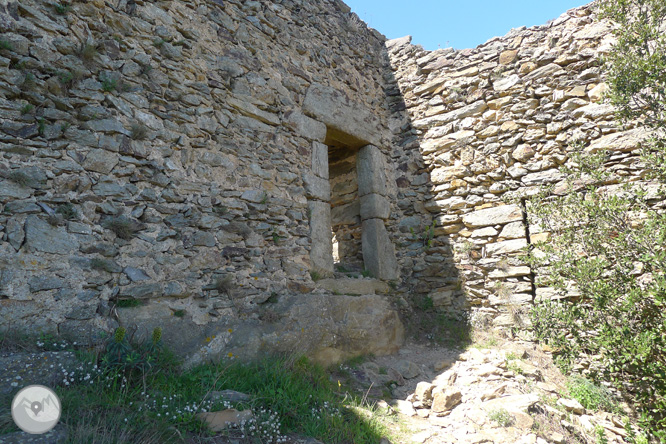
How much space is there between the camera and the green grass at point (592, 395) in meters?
3.45

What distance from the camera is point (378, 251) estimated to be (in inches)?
A: 194

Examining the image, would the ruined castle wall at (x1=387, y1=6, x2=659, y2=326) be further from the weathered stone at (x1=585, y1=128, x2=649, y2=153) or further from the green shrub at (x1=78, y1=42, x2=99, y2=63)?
the green shrub at (x1=78, y1=42, x2=99, y2=63)

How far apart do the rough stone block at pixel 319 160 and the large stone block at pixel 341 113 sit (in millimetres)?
356

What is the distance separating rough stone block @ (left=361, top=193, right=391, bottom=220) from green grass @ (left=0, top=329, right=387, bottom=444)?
2.41 meters

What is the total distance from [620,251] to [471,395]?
1.94 m

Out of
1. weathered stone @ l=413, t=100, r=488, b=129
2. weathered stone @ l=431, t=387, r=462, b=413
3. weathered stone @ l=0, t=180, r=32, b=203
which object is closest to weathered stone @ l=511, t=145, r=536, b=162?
weathered stone @ l=413, t=100, r=488, b=129

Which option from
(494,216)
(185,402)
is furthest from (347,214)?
(185,402)

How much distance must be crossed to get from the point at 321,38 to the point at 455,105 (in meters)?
1.90

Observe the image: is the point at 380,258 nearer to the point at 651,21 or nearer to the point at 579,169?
the point at 579,169

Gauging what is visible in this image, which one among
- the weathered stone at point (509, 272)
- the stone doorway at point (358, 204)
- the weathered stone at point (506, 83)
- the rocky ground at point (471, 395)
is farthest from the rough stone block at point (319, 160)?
the weathered stone at point (506, 83)

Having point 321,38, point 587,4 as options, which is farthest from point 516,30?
point 321,38

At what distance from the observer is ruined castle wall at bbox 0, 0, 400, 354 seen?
2492 mm
